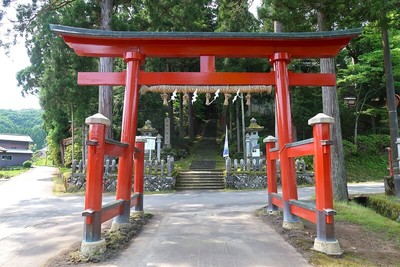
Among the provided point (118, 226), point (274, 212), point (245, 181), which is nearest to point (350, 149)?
point (245, 181)

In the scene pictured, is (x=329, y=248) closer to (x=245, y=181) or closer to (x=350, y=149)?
(x=245, y=181)

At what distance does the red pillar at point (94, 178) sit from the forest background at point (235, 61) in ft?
19.5

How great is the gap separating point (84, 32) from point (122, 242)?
12.6 feet

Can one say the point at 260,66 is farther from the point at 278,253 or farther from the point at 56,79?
the point at 278,253

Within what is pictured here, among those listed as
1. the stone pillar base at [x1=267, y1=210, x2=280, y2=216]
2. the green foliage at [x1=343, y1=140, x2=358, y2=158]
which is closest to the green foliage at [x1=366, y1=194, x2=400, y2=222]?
the stone pillar base at [x1=267, y1=210, x2=280, y2=216]

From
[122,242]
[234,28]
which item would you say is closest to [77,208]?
[122,242]

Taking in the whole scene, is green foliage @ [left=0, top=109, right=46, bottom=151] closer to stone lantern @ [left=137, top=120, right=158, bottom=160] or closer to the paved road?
stone lantern @ [left=137, top=120, right=158, bottom=160]

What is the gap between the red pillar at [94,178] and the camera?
4.04 m

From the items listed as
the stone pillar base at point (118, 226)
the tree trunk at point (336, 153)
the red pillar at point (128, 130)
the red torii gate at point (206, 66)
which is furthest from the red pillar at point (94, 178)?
the tree trunk at point (336, 153)

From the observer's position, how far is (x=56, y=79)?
14438 millimetres

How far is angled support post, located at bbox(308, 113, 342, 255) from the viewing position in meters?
4.05

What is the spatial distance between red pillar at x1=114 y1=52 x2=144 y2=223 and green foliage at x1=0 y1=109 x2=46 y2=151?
66.1m

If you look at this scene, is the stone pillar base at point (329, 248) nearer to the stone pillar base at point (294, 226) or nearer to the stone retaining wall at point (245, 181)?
the stone pillar base at point (294, 226)

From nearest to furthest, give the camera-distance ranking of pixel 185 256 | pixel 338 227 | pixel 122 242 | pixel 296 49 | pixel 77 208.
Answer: pixel 185 256 < pixel 122 242 < pixel 338 227 < pixel 296 49 < pixel 77 208
